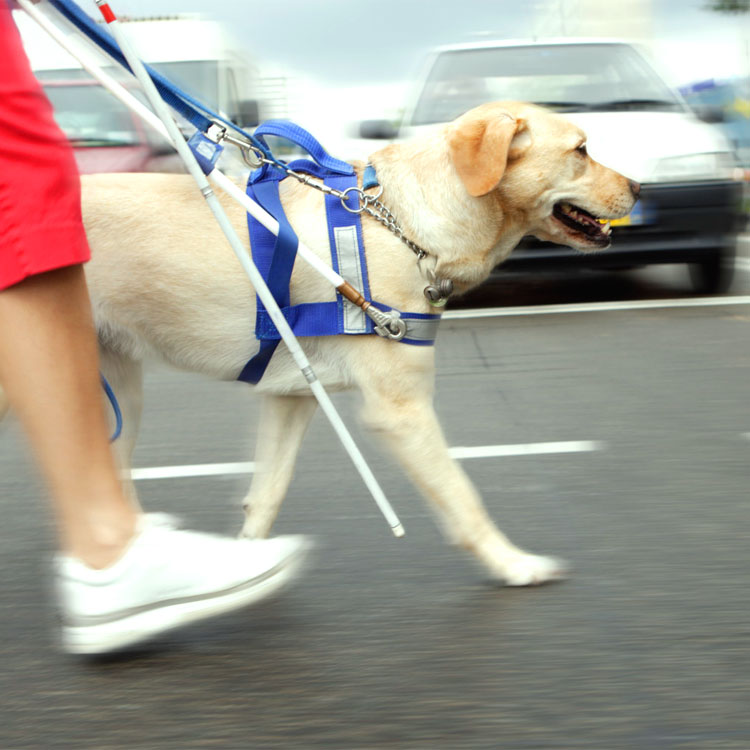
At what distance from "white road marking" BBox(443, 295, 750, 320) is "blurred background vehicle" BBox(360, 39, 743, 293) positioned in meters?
0.27

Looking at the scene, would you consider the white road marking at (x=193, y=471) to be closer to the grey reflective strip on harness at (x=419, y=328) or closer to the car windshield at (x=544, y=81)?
the grey reflective strip on harness at (x=419, y=328)

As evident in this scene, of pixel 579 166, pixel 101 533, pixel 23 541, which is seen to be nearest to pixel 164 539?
pixel 101 533

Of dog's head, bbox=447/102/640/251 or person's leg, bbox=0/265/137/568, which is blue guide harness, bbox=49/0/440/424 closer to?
dog's head, bbox=447/102/640/251

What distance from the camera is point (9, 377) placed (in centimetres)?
243

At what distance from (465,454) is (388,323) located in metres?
1.65

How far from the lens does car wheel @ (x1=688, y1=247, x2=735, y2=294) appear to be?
8.10 m

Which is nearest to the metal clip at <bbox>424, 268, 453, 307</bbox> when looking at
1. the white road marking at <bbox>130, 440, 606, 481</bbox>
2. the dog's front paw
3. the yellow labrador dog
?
the yellow labrador dog

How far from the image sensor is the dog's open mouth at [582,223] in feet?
10.9

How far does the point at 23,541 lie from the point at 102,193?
1143mm

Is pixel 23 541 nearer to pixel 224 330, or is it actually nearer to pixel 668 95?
pixel 224 330

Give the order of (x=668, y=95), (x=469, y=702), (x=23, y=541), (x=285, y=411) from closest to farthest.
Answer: (x=469, y=702)
(x=285, y=411)
(x=23, y=541)
(x=668, y=95)

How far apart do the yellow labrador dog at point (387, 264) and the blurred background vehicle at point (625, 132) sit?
14.3ft

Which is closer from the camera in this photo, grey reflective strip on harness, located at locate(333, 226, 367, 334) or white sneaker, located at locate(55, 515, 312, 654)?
→ white sneaker, located at locate(55, 515, 312, 654)

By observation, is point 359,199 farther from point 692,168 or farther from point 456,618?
point 692,168
